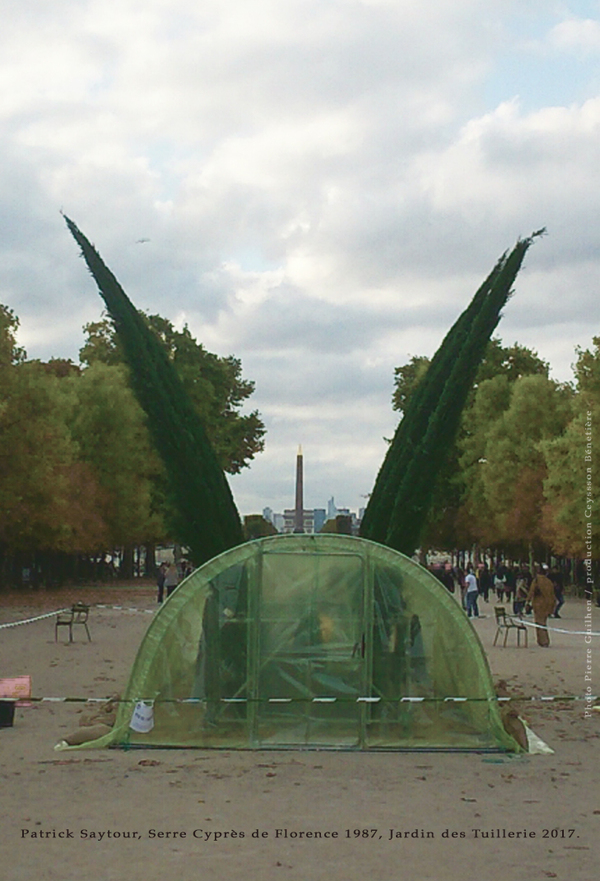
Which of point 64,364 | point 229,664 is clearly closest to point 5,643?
point 229,664

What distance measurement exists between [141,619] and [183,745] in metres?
28.6

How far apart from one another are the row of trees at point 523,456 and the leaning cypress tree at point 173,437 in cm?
3029

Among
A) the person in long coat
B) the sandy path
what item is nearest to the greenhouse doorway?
the sandy path

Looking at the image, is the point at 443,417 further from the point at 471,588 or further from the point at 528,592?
the point at 528,592

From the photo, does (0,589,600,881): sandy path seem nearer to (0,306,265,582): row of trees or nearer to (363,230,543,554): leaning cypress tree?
(363,230,543,554): leaning cypress tree

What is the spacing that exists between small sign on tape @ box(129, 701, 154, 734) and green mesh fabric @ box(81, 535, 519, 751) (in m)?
0.10

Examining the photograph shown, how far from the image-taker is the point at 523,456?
6900 cm

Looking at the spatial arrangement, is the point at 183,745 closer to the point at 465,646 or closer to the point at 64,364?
the point at 465,646

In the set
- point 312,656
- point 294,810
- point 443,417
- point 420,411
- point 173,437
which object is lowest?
point 294,810

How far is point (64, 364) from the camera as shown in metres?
82.6

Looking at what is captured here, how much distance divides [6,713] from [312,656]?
13.1ft

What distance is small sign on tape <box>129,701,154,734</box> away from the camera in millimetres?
14586

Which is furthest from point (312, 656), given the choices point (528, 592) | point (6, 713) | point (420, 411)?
point (528, 592)

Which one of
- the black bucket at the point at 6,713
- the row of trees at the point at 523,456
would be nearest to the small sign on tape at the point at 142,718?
the black bucket at the point at 6,713
